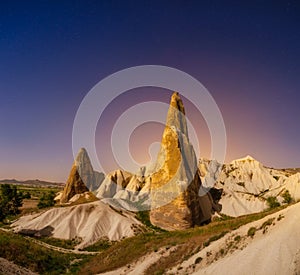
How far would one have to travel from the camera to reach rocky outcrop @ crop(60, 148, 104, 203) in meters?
72.1

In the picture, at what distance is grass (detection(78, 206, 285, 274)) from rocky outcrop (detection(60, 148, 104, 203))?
4564cm

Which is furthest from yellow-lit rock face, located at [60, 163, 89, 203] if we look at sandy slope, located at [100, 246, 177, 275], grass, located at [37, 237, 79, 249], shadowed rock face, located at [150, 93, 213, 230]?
sandy slope, located at [100, 246, 177, 275]

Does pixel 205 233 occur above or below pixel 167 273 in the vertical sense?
above

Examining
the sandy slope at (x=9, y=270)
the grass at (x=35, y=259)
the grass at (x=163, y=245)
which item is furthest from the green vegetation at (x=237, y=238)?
the grass at (x=35, y=259)

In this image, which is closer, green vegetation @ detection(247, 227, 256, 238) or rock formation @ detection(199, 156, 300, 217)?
green vegetation @ detection(247, 227, 256, 238)

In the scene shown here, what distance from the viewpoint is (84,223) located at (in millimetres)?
48312

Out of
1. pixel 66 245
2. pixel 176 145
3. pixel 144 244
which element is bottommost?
pixel 66 245

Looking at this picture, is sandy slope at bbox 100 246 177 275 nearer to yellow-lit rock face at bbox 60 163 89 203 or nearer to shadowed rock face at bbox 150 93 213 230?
shadowed rock face at bbox 150 93 213 230

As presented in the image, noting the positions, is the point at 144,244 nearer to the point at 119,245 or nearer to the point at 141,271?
the point at 119,245

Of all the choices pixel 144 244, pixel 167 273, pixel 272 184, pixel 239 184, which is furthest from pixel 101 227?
pixel 272 184

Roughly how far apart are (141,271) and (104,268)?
17.4 feet

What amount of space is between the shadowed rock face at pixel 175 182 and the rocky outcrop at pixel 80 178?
99.0 ft

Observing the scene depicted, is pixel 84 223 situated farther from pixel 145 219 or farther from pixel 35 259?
pixel 35 259

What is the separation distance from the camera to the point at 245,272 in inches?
547
